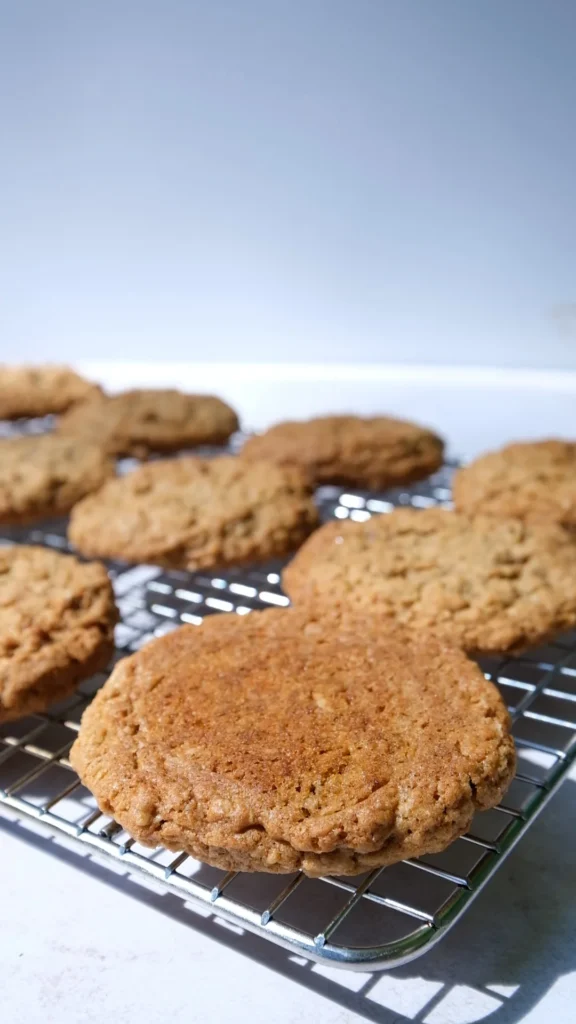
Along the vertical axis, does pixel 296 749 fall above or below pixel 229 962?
above

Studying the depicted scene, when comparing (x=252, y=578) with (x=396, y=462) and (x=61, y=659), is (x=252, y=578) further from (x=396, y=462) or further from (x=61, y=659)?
(x=61, y=659)

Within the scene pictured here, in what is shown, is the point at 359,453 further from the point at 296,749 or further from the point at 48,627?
the point at 296,749

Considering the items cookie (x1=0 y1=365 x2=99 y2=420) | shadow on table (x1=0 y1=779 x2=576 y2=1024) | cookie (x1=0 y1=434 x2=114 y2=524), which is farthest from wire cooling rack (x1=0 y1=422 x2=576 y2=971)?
cookie (x1=0 y1=365 x2=99 y2=420)

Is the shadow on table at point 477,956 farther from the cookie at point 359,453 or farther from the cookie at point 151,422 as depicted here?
the cookie at point 151,422

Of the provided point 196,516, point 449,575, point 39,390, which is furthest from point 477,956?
point 39,390

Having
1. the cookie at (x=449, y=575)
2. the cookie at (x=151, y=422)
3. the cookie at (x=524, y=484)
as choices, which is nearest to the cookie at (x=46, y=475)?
the cookie at (x=151, y=422)

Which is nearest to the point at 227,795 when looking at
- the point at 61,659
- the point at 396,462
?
the point at 61,659
